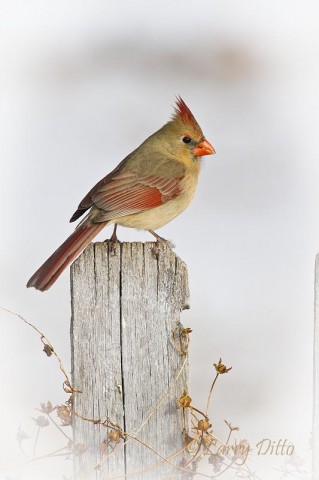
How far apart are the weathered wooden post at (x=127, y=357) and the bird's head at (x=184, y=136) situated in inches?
43.0

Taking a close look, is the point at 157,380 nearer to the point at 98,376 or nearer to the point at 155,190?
the point at 98,376

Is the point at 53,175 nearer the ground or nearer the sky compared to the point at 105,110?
nearer the ground

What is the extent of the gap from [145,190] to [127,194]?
0.12 metres

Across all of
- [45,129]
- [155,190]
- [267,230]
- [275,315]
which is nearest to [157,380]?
[155,190]

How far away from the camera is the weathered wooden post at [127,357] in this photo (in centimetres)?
271

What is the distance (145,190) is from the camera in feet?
11.1

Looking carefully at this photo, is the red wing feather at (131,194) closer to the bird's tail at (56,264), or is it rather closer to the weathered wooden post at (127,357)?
the bird's tail at (56,264)

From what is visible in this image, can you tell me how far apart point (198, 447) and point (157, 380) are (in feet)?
0.70

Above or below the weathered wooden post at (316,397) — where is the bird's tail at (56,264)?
above

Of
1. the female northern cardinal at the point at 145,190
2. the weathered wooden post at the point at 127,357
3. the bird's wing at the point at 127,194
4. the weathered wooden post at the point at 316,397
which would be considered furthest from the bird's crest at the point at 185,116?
the weathered wooden post at the point at 316,397

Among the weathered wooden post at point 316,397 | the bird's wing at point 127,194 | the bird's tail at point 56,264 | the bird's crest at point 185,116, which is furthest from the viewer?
the bird's crest at point 185,116

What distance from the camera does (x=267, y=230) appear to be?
20.5 feet

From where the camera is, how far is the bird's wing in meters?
3.24

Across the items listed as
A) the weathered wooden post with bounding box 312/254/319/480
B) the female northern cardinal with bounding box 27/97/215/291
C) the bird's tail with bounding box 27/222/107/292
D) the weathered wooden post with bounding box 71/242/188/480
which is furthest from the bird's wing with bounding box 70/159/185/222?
the weathered wooden post with bounding box 312/254/319/480
